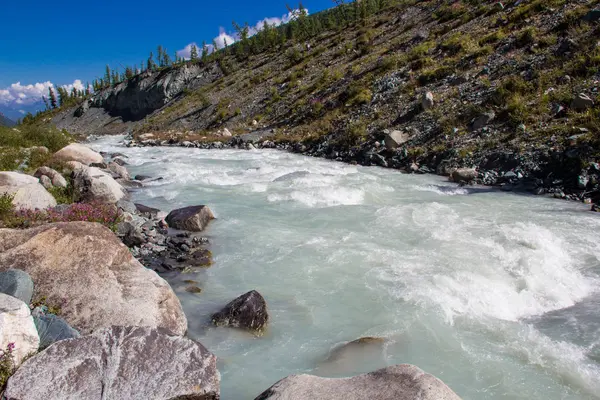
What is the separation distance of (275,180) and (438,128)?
819 cm

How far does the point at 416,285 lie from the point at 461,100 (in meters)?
15.1

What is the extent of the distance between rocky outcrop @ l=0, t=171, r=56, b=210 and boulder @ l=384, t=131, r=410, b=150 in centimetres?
1399

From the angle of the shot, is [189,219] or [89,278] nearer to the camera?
[89,278]

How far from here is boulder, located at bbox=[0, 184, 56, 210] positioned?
30.0 feet

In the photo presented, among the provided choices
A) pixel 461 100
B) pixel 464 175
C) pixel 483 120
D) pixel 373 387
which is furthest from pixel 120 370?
pixel 461 100

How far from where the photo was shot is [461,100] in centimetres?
1912

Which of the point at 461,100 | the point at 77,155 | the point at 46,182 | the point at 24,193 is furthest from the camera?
the point at 461,100

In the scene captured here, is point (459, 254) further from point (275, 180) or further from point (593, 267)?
point (275, 180)

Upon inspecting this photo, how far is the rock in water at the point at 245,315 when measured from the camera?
235 inches

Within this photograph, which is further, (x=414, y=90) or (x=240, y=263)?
(x=414, y=90)

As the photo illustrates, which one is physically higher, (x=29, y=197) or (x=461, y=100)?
(x=461, y=100)

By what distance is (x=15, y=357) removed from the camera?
3.85 m

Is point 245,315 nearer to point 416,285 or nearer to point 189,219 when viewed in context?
point 416,285

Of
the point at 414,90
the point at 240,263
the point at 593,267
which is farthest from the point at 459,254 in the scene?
the point at 414,90
